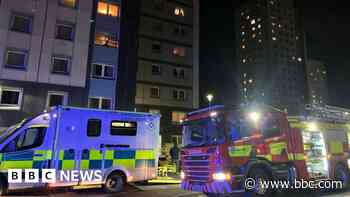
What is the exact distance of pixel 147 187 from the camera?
1240 centimetres

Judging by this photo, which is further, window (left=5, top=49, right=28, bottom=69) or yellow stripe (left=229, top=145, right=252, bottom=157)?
window (left=5, top=49, right=28, bottom=69)

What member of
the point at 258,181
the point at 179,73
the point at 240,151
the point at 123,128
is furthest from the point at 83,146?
the point at 179,73

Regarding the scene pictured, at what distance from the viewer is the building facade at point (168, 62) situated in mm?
31781

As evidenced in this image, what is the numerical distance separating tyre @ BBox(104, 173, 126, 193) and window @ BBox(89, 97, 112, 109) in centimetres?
1089

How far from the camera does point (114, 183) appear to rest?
35.0 ft

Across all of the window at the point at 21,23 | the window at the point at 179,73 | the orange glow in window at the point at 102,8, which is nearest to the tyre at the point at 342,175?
the orange glow in window at the point at 102,8

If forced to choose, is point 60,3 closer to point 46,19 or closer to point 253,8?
point 46,19

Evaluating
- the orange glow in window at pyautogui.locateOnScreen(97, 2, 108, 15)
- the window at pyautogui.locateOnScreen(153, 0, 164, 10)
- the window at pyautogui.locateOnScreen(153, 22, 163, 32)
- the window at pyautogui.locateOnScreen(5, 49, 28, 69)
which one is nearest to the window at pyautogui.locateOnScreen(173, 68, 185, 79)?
the window at pyautogui.locateOnScreen(153, 22, 163, 32)

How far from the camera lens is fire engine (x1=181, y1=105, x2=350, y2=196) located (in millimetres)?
8164

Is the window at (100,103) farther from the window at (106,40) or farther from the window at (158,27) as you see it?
the window at (158,27)

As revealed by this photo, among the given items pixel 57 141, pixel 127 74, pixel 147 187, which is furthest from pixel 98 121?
pixel 127 74

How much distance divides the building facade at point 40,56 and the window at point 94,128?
9.33 metres

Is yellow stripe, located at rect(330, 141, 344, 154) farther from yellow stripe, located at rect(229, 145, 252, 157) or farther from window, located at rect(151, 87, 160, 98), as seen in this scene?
window, located at rect(151, 87, 160, 98)

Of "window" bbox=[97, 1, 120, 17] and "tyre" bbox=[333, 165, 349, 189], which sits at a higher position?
"window" bbox=[97, 1, 120, 17]
